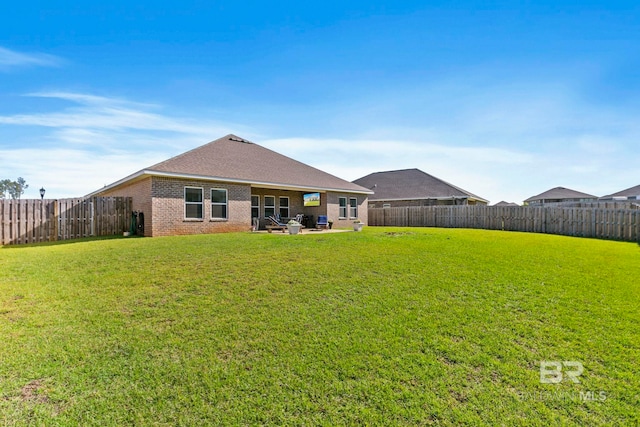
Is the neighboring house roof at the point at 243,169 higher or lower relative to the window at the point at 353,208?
higher

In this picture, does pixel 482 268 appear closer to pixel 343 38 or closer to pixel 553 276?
pixel 553 276

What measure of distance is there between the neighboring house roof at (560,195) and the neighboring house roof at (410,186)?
16445mm

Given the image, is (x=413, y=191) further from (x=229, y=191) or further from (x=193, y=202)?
(x=193, y=202)

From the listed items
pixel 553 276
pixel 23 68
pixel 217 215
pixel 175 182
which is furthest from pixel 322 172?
pixel 553 276

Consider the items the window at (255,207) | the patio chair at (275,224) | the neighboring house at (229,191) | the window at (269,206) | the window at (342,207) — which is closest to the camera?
the neighboring house at (229,191)

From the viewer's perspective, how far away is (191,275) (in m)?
6.64

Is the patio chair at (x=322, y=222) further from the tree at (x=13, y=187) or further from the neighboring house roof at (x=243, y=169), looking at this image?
the tree at (x=13, y=187)

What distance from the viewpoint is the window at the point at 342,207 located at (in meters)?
22.2

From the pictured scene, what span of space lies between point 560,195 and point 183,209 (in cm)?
4847

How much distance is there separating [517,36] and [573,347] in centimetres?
1019

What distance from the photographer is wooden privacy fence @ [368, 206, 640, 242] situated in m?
14.1

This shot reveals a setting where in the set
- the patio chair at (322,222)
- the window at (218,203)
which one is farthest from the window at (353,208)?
the window at (218,203)

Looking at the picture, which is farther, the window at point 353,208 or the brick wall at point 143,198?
the window at point 353,208

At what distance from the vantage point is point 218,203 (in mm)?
15492
